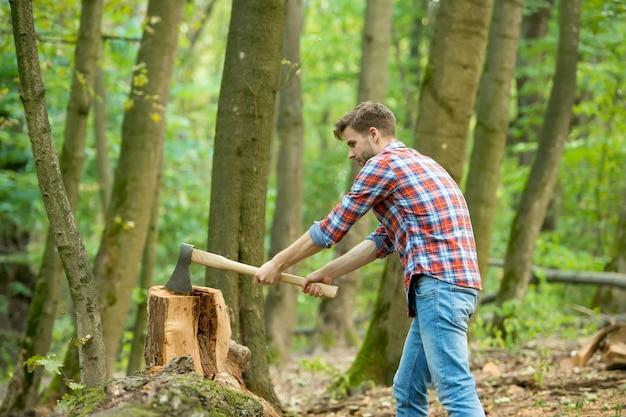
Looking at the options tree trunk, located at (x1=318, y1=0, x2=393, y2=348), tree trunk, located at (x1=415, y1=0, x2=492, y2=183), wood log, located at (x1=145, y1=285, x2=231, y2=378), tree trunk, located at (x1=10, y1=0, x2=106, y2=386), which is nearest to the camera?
tree trunk, located at (x1=10, y1=0, x2=106, y2=386)

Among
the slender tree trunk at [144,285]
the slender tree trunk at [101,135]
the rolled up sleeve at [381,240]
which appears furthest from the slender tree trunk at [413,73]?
the rolled up sleeve at [381,240]

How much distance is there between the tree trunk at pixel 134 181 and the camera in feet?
28.9

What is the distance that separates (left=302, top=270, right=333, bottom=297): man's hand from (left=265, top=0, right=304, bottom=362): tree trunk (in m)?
7.97

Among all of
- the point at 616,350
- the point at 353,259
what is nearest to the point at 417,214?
the point at 353,259

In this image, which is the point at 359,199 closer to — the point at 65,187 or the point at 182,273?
the point at 182,273

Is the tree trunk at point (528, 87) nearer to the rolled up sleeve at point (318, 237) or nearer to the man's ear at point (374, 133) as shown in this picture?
the man's ear at point (374, 133)

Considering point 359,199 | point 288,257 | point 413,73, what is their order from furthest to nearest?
1. point 413,73
2. point 288,257
3. point 359,199

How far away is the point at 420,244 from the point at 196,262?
1.62 meters

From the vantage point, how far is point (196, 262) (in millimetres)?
5574

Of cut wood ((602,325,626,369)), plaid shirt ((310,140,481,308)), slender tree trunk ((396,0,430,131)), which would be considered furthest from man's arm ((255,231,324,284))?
slender tree trunk ((396,0,430,131))

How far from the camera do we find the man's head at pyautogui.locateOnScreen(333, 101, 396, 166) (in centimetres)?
507

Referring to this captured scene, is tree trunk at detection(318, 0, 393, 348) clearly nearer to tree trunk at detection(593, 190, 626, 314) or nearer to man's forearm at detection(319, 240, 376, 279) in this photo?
tree trunk at detection(593, 190, 626, 314)

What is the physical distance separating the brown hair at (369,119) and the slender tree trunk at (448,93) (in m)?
2.91

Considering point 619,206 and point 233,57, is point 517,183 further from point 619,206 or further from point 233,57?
point 233,57
